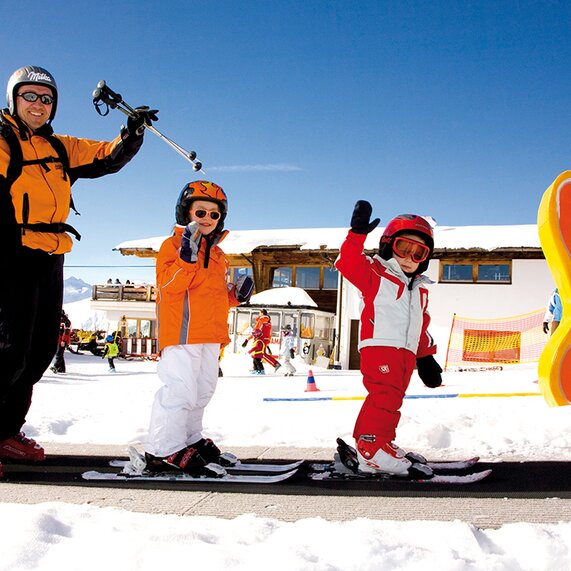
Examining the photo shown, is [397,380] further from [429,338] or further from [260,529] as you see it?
[260,529]

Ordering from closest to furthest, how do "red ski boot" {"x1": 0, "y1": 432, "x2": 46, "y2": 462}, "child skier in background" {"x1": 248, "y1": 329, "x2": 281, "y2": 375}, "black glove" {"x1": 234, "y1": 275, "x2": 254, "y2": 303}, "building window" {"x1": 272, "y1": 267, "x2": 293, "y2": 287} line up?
1. "red ski boot" {"x1": 0, "y1": 432, "x2": 46, "y2": 462}
2. "black glove" {"x1": 234, "y1": 275, "x2": 254, "y2": 303}
3. "child skier in background" {"x1": 248, "y1": 329, "x2": 281, "y2": 375}
4. "building window" {"x1": 272, "y1": 267, "x2": 293, "y2": 287}

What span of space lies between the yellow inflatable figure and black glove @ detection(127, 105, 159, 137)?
2.46 m

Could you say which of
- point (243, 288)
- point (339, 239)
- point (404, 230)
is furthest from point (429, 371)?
point (339, 239)

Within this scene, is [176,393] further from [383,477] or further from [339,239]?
[339,239]

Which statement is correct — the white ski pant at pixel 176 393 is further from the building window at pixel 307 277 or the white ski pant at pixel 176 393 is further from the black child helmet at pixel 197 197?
the building window at pixel 307 277

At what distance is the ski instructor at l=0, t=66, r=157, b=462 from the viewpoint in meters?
3.23

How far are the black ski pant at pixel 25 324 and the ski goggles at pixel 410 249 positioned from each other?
2043 millimetres

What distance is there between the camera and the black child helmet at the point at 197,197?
3.54m

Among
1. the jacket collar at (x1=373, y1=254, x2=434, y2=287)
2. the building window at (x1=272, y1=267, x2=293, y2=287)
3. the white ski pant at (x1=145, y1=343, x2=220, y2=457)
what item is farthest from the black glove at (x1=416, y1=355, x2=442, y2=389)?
the building window at (x1=272, y1=267, x2=293, y2=287)

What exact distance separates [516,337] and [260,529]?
1784 cm

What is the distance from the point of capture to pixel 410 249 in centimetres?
353

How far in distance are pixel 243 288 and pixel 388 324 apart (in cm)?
99

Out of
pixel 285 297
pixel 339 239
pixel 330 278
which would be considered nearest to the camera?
pixel 285 297

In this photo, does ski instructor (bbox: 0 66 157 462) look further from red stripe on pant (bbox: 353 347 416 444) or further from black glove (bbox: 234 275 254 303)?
red stripe on pant (bbox: 353 347 416 444)
